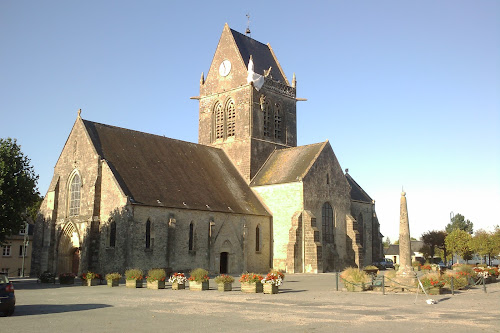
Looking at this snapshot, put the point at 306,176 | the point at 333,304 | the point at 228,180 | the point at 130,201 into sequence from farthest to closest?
the point at 228,180 → the point at 306,176 → the point at 130,201 → the point at 333,304

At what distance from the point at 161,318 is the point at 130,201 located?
1813 centimetres

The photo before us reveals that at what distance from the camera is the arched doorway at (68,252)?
3391 centimetres

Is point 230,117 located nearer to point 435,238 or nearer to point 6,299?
point 6,299

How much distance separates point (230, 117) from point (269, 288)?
26.8 metres

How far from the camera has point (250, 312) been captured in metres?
15.0


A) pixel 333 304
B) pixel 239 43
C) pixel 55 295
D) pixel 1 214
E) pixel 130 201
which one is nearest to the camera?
pixel 333 304

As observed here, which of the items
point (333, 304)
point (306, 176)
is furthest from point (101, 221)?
point (333, 304)

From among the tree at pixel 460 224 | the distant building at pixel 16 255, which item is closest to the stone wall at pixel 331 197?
the distant building at pixel 16 255

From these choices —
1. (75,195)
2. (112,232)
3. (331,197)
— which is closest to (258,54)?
(331,197)

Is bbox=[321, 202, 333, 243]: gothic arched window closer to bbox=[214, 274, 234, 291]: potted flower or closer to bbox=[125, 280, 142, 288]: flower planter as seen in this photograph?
bbox=[214, 274, 234, 291]: potted flower

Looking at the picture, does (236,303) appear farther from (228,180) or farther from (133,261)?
(228,180)

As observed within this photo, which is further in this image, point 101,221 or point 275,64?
point 275,64

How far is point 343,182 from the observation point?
141ft

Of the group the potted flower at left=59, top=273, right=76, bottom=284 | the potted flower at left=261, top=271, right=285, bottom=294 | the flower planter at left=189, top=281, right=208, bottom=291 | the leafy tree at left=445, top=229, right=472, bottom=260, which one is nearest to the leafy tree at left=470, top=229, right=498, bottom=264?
the leafy tree at left=445, top=229, right=472, bottom=260
